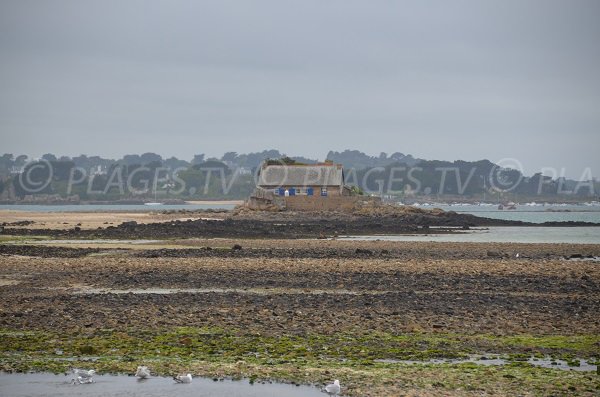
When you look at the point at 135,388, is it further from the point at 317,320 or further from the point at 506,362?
the point at 506,362

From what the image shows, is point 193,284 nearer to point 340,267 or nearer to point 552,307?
point 340,267

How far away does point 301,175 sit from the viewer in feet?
274

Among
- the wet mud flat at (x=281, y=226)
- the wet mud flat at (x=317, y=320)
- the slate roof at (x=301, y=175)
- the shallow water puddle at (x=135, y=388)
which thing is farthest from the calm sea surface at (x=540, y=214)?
the shallow water puddle at (x=135, y=388)

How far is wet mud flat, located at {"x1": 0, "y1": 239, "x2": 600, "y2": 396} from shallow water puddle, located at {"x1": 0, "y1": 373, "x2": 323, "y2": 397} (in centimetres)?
37

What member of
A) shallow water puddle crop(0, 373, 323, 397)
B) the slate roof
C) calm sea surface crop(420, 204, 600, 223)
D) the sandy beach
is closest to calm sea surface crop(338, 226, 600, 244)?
the sandy beach

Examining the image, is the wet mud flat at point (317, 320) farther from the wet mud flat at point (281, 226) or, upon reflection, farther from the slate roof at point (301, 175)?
the slate roof at point (301, 175)

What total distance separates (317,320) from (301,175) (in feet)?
215

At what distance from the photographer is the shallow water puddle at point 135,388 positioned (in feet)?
42.2

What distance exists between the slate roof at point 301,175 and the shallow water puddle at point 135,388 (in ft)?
224

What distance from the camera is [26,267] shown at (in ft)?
91.2

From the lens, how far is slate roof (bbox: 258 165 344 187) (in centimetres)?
8219

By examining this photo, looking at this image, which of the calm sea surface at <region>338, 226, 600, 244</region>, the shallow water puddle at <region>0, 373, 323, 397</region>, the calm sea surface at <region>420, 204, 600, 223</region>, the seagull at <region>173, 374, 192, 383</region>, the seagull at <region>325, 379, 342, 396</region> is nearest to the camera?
the seagull at <region>325, 379, 342, 396</region>

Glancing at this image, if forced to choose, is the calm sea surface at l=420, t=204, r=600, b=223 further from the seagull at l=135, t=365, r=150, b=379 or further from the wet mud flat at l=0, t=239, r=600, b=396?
the seagull at l=135, t=365, r=150, b=379

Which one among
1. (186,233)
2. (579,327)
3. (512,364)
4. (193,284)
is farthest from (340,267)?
(186,233)
